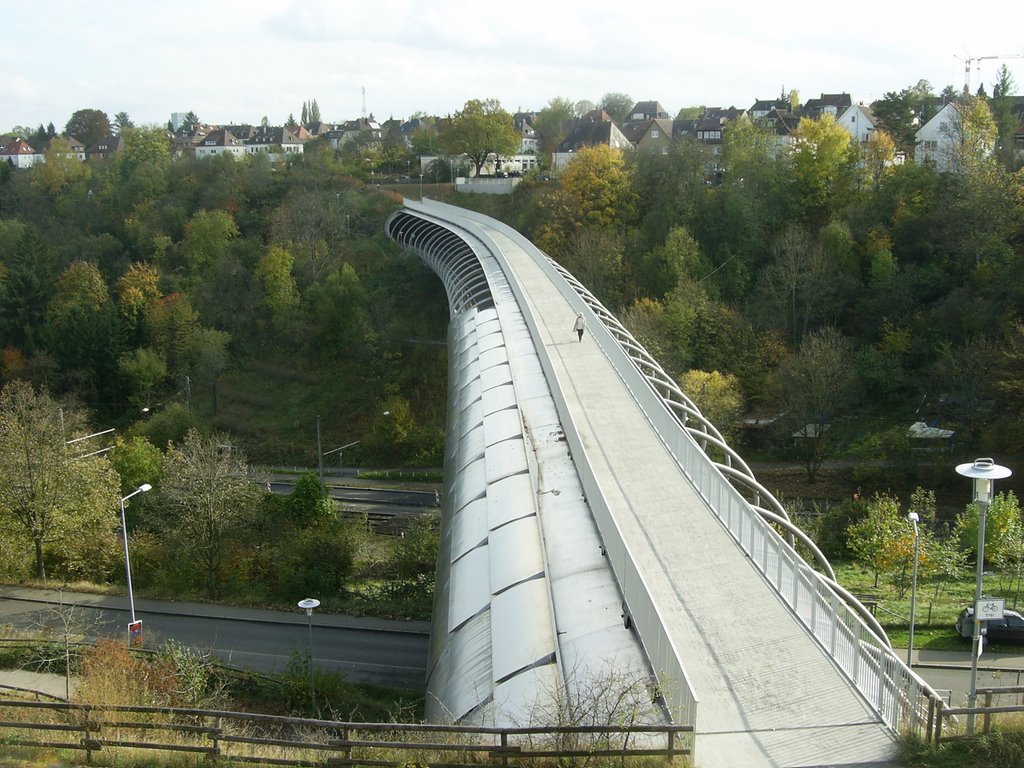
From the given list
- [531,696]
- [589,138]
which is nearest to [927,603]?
[531,696]

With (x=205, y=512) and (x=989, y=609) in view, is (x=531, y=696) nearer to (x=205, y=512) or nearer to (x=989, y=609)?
(x=989, y=609)

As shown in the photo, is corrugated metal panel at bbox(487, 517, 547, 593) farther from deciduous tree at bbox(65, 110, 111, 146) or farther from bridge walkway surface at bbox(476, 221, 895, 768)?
deciduous tree at bbox(65, 110, 111, 146)

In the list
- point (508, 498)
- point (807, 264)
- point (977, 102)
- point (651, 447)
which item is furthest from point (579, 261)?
point (508, 498)

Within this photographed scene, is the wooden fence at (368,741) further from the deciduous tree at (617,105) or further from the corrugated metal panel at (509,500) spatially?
the deciduous tree at (617,105)

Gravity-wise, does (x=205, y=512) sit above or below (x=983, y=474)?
below

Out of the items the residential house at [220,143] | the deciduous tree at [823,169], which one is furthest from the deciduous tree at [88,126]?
the deciduous tree at [823,169]

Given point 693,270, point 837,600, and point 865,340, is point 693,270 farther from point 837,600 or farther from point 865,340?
point 837,600

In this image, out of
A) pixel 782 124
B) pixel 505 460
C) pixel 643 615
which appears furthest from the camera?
pixel 782 124
